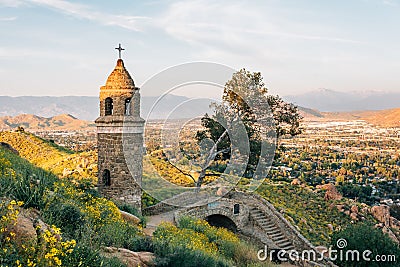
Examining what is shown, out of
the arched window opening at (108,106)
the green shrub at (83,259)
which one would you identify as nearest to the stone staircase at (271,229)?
the arched window opening at (108,106)

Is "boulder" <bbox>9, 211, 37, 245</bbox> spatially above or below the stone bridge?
above

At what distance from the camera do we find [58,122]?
332 feet

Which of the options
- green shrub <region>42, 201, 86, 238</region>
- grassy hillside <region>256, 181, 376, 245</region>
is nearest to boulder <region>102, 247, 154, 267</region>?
green shrub <region>42, 201, 86, 238</region>

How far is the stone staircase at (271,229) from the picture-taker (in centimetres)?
1756

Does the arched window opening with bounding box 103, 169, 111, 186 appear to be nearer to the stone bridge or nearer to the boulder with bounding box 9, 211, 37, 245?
the stone bridge

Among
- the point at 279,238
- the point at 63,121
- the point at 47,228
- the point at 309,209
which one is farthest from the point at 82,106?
the point at 47,228

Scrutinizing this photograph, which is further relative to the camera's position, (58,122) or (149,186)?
(58,122)

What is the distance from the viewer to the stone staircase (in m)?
17.6

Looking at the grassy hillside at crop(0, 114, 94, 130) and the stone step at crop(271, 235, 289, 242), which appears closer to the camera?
the stone step at crop(271, 235, 289, 242)

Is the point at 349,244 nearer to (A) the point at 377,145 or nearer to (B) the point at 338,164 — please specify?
(B) the point at 338,164

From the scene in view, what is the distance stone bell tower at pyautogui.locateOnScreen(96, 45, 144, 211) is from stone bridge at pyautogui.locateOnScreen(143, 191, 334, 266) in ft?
10.9

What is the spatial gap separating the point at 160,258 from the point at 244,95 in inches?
606

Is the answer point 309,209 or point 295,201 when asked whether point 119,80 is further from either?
point 295,201

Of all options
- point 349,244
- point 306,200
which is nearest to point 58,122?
point 306,200
